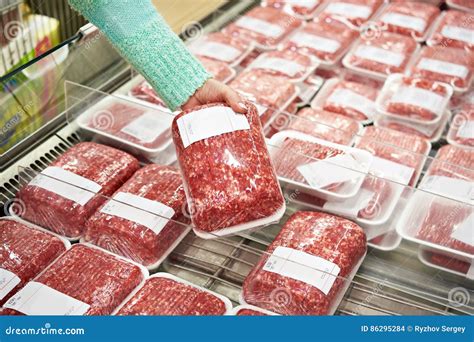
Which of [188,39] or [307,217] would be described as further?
[188,39]

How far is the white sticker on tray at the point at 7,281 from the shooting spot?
5.64 feet

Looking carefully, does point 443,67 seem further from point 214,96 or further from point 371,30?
point 214,96

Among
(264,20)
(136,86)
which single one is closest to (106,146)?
(136,86)

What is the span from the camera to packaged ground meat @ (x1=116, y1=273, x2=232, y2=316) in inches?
65.3

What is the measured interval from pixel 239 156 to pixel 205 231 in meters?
0.23

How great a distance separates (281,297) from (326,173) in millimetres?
524

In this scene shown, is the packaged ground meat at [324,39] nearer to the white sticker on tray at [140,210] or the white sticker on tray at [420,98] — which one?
the white sticker on tray at [420,98]

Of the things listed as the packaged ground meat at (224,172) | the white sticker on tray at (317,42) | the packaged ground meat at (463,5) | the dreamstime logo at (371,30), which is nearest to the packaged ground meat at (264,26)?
the white sticker on tray at (317,42)

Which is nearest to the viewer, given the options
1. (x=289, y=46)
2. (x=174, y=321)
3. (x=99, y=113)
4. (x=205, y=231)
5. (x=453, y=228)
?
(x=174, y=321)

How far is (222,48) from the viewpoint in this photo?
3.00 m

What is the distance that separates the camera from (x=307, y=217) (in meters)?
1.93

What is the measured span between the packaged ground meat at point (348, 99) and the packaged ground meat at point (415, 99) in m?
0.05

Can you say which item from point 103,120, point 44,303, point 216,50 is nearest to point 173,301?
point 44,303

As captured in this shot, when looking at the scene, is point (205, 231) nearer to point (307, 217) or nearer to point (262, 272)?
point (262, 272)
